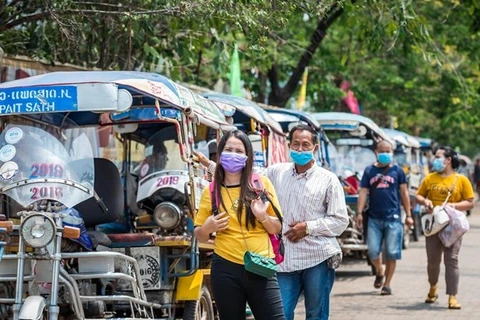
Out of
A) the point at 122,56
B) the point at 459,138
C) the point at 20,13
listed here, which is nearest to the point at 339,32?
the point at 122,56

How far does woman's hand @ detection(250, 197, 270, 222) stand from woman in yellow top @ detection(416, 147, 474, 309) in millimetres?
5452

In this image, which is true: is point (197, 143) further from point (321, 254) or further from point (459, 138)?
point (459, 138)

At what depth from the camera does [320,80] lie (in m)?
24.0

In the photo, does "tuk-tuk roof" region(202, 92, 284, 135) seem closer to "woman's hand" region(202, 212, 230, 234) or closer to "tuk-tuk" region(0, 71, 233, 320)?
"tuk-tuk" region(0, 71, 233, 320)

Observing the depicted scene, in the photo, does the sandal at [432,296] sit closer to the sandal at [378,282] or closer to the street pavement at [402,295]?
the street pavement at [402,295]

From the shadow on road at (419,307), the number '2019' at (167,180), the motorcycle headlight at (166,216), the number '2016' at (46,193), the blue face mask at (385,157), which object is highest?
the blue face mask at (385,157)

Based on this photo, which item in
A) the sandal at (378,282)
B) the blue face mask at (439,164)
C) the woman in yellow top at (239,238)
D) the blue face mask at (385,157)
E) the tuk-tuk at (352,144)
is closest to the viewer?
the woman in yellow top at (239,238)

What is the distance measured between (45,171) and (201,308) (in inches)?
78.5

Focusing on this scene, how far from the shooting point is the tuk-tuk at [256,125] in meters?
10.1

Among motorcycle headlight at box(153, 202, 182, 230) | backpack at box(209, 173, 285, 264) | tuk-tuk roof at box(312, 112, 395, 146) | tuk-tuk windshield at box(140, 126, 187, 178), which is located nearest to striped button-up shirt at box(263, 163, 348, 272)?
backpack at box(209, 173, 285, 264)

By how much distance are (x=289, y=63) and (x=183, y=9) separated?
11889 mm

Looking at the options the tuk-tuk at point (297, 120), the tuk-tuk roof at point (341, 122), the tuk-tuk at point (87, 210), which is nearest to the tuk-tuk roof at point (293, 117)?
the tuk-tuk at point (297, 120)

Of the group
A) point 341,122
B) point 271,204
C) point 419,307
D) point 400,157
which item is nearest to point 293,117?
point 419,307

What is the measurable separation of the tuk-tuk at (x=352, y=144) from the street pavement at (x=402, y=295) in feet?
2.39
